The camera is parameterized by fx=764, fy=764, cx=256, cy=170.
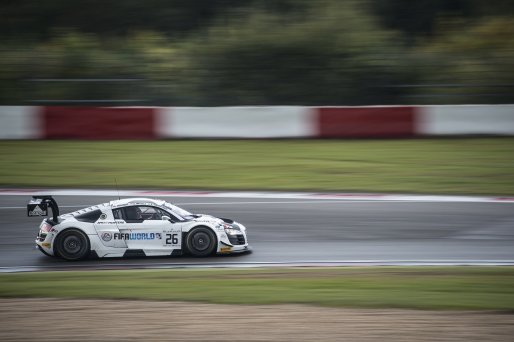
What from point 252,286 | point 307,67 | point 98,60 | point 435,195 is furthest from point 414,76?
point 252,286

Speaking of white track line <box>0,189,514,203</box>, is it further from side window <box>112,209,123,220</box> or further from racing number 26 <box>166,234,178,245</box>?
racing number 26 <box>166,234,178,245</box>

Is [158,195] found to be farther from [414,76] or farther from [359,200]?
[414,76]

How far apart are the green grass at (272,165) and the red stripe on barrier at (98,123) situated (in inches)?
13.7

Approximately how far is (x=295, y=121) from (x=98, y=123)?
582cm

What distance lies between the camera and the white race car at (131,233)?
40.5 ft

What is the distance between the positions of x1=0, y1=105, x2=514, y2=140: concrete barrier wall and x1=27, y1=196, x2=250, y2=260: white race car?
10.2 metres

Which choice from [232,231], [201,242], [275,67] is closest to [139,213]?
[201,242]

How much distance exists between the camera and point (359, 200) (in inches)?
669

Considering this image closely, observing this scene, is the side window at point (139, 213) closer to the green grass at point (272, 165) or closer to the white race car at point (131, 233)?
the white race car at point (131, 233)

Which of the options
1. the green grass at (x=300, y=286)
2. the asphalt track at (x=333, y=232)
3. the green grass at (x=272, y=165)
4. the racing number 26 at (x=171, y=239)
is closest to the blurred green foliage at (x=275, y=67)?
the green grass at (x=272, y=165)

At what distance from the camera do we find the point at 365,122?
22547 millimetres

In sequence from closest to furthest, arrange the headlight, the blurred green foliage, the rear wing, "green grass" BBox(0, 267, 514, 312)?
1. "green grass" BBox(0, 267, 514, 312)
2. the rear wing
3. the headlight
4. the blurred green foliage

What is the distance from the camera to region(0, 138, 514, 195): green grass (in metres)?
18.4

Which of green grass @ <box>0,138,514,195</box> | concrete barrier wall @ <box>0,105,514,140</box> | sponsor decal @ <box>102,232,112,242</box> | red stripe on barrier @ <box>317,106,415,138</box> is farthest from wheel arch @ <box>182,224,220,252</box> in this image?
red stripe on barrier @ <box>317,106,415,138</box>
